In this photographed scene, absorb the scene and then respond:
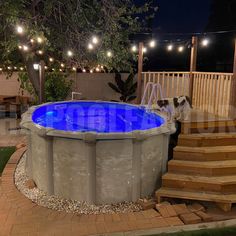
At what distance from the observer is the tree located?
22.5ft

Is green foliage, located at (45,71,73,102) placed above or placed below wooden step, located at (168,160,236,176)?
above

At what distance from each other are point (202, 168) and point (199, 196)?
50 centimetres

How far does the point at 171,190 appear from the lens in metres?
4.17

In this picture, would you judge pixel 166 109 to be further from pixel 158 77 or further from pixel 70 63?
pixel 70 63

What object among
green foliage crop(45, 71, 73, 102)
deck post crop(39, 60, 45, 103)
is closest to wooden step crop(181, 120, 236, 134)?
deck post crop(39, 60, 45, 103)

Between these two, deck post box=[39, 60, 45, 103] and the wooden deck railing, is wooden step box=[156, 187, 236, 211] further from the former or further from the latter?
deck post box=[39, 60, 45, 103]

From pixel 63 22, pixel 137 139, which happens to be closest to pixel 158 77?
pixel 63 22

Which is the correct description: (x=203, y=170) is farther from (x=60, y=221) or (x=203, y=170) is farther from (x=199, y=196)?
(x=60, y=221)

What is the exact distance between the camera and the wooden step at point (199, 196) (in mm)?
3924

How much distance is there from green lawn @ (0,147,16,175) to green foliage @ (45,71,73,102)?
398 cm

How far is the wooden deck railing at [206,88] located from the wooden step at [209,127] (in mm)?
679

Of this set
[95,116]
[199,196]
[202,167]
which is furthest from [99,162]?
[95,116]

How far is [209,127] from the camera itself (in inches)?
213

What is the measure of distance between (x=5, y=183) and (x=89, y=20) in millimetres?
4966
